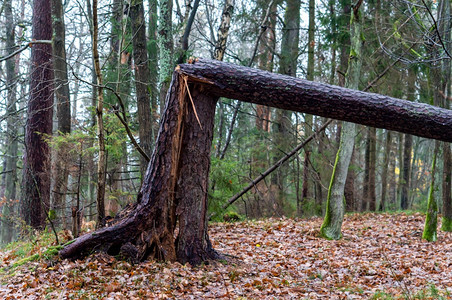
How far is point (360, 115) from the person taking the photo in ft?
17.5

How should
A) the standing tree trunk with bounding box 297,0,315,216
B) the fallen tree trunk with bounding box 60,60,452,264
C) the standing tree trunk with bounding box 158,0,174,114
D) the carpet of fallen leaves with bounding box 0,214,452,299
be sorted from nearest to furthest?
→ the carpet of fallen leaves with bounding box 0,214,452,299
the fallen tree trunk with bounding box 60,60,452,264
the standing tree trunk with bounding box 158,0,174,114
the standing tree trunk with bounding box 297,0,315,216

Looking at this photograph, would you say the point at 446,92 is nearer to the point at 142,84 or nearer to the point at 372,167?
the point at 372,167

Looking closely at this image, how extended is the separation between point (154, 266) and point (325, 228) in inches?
190

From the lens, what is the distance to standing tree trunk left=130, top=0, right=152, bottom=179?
339 inches

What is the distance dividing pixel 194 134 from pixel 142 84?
3497mm

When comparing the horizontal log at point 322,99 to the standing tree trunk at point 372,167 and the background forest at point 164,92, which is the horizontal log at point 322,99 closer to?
the background forest at point 164,92

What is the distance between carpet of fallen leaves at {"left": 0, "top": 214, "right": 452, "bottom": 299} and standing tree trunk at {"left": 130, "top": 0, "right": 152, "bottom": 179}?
2702mm

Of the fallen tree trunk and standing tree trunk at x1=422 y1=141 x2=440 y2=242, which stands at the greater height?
the fallen tree trunk

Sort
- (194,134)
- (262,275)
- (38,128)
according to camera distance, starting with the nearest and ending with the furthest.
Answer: (262,275) → (194,134) → (38,128)

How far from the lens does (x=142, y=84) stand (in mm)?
8695

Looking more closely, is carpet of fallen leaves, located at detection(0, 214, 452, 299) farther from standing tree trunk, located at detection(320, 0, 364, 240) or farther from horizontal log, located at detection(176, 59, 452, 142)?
horizontal log, located at detection(176, 59, 452, 142)

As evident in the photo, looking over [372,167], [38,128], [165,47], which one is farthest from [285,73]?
[38,128]

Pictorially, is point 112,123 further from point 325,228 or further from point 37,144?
point 325,228

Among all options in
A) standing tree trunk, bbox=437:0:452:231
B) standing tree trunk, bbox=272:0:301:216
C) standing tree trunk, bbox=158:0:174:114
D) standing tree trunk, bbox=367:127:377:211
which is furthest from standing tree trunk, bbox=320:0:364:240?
standing tree trunk, bbox=367:127:377:211
